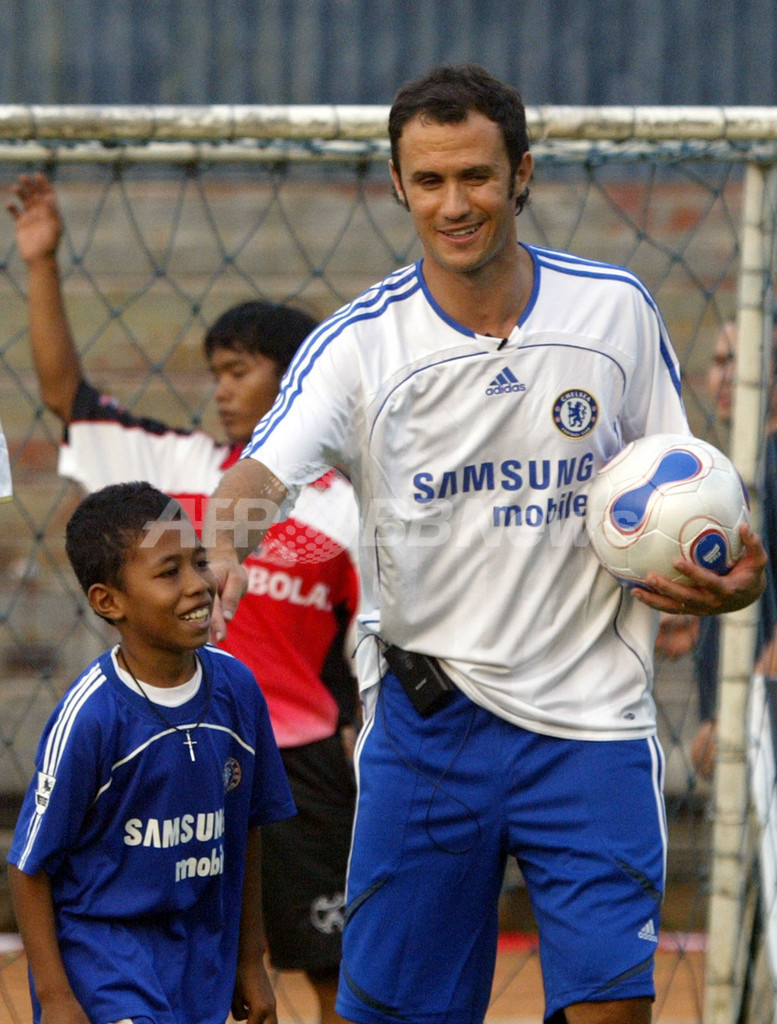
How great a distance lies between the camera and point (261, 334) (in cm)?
350

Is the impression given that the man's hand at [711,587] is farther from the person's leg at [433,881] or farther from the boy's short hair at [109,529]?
A: the boy's short hair at [109,529]

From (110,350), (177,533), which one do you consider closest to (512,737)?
(177,533)

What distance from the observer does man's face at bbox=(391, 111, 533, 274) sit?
246 cm

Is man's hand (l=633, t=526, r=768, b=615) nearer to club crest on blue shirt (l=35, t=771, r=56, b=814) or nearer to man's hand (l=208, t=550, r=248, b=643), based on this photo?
man's hand (l=208, t=550, r=248, b=643)

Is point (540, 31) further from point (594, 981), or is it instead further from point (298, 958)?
point (594, 981)

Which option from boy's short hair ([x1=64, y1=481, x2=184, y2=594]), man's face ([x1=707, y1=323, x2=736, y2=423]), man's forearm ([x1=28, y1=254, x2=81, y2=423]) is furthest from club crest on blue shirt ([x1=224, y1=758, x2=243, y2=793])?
man's face ([x1=707, y1=323, x2=736, y2=423])

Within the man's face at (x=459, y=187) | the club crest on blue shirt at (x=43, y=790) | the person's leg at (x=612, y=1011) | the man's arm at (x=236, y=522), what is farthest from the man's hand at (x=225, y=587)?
the person's leg at (x=612, y=1011)

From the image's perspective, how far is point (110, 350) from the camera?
609cm

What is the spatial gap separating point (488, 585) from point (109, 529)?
65cm

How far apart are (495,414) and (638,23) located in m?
4.38

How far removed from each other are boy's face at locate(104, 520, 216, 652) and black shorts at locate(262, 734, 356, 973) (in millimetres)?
954

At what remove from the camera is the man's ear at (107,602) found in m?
2.52

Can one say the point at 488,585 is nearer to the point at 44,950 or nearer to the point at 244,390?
the point at 44,950

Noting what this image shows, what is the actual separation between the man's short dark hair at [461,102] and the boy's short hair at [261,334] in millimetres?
1016
